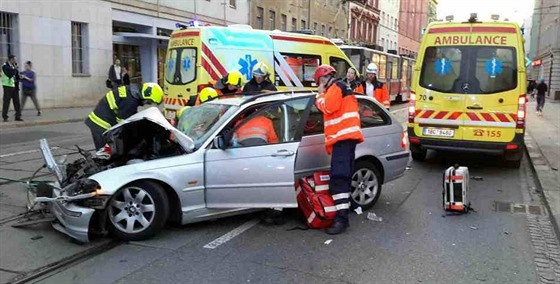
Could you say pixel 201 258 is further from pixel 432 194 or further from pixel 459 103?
pixel 459 103

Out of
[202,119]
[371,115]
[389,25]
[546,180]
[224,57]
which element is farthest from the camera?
[389,25]

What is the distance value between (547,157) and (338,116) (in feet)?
22.9

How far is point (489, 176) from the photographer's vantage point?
888cm

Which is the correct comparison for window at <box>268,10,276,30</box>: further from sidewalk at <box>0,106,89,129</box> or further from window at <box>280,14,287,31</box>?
sidewalk at <box>0,106,89,129</box>

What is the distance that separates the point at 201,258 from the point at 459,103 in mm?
6036

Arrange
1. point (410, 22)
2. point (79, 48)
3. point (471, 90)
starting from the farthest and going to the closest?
1. point (410, 22)
2. point (79, 48)
3. point (471, 90)

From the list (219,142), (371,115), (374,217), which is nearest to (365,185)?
(374,217)

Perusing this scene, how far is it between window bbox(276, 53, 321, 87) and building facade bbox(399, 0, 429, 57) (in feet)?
191

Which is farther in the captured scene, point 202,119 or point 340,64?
point 340,64

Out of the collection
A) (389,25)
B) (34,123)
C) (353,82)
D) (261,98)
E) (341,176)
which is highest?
(389,25)

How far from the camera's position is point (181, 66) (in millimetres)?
11961

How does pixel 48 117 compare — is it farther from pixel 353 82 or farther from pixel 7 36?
pixel 353 82

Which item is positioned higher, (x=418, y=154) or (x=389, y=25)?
(x=389, y=25)

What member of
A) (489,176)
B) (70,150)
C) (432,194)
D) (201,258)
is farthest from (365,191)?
(70,150)
